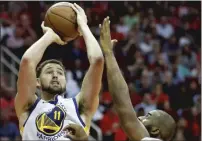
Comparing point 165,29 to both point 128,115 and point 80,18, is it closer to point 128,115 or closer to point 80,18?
point 80,18

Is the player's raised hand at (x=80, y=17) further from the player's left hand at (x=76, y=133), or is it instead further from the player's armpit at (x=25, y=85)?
the player's left hand at (x=76, y=133)

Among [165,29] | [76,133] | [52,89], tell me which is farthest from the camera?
[165,29]

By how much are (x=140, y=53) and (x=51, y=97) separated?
9.08 metres

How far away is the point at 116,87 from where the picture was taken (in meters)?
5.49

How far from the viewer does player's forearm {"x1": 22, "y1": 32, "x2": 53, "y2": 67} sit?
17.6 feet

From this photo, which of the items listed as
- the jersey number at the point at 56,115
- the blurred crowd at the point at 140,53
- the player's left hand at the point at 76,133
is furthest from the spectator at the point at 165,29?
the player's left hand at the point at 76,133

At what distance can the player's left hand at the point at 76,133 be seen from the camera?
16.2 feet

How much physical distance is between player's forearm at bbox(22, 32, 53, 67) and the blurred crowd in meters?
6.10

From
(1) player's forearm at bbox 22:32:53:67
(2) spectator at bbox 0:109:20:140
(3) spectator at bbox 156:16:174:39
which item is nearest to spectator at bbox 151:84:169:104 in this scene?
(3) spectator at bbox 156:16:174:39

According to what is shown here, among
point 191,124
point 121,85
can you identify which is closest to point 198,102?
point 191,124

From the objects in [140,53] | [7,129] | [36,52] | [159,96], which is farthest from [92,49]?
[140,53]

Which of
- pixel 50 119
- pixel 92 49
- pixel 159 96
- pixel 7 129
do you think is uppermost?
pixel 92 49

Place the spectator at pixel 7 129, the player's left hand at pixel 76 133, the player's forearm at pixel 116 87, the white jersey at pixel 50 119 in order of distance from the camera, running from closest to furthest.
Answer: the player's left hand at pixel 76 133
the white jersey at pixel 50 119
the player's forearm at pixel 116 87
the spectator at pixel 7 129

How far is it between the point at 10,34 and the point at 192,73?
420 cm
